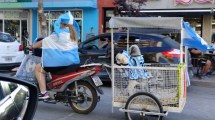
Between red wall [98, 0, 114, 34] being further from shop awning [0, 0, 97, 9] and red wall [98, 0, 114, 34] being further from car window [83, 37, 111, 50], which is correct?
car window [83, 37, 111, 50]

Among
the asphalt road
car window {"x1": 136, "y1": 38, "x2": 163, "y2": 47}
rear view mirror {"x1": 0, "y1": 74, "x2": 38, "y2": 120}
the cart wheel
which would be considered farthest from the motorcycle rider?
rear view mirror {"x1": 0, "y1": 74, "x2": 38, "y2": 120}

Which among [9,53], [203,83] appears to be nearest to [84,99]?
[203,83]

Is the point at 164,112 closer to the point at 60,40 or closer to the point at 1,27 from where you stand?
the point at 60,40

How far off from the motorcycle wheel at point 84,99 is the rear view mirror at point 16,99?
4022mm

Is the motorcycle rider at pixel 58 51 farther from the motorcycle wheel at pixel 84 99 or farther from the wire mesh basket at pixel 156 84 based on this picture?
the wire mesh basket at pixel 156 84

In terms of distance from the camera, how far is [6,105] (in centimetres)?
247

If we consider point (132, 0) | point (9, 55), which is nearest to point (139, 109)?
point (9, 55)

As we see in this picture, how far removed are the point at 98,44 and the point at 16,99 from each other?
8.32 meters

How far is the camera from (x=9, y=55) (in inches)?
500

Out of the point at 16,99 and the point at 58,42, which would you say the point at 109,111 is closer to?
the point at 58,42

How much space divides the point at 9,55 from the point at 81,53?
3.20 meters

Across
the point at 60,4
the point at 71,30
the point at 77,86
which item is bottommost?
the point at 77,86

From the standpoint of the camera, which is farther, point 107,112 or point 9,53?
point 9,53

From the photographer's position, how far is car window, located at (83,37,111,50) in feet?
34.6
